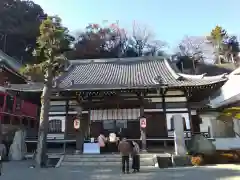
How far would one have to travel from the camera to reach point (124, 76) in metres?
19.7

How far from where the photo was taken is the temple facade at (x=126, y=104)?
15820 mm

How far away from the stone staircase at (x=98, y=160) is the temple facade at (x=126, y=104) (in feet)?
5.09

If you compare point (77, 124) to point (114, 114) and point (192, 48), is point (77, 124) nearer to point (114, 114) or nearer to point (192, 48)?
point (114, 114)

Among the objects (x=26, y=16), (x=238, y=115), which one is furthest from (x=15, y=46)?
(x=238, y=115)

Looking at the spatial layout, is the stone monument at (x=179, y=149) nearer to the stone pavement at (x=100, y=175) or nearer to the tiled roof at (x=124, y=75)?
the stone pavement at (x=100, y=175)

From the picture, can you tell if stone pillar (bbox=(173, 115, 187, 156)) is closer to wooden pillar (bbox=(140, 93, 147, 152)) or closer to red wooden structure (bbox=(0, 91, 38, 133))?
wooden pillar (bbox=(140, 93, 147, 152))

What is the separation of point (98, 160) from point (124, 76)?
8.16 m

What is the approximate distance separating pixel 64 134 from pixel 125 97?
5.30 m

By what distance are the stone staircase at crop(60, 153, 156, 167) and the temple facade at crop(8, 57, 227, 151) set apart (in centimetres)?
155

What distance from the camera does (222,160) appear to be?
14227 millimetres

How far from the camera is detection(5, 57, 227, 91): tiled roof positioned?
15.9 meters

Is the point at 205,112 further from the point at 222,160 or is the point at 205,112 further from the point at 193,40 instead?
the point at 193,40

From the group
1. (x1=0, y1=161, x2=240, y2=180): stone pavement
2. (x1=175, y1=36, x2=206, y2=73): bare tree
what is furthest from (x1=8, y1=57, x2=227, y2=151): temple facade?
(x1=175, y1=36, x2=206, y2=73): bare tree

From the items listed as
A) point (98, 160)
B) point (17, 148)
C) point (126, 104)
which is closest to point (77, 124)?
point (98, 160)
